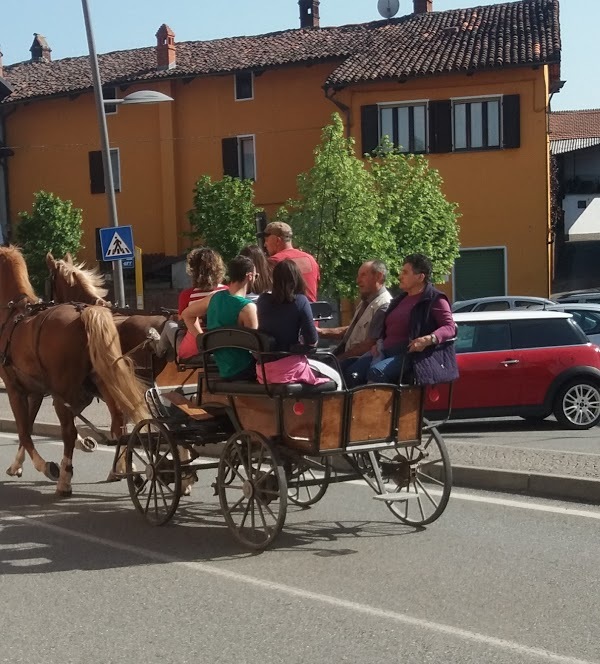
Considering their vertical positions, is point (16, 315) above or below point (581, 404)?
above

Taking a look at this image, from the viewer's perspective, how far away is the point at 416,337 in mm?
7766

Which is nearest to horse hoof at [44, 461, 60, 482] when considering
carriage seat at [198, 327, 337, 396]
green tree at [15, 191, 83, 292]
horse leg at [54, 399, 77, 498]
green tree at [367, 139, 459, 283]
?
horse leg at [54, 399, 77, 498]

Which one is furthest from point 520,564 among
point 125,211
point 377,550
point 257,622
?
point 125,211

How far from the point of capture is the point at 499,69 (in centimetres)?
3359

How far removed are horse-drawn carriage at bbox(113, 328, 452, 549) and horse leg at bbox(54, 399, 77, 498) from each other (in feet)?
3.51

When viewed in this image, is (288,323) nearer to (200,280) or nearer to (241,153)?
(200,280)

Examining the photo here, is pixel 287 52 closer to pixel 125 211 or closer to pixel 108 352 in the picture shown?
pixel 125 211

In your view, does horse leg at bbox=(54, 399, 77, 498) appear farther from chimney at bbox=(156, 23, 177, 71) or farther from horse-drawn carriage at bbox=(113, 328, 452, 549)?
chimney at bbox=(156, 23, 177, 71)

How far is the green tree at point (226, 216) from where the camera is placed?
3550cm

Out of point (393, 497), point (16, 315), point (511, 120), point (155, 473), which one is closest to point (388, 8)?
point (511, 120)

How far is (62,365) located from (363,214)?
20.0 metres

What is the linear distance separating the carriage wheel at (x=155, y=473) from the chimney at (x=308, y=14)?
38.2 m

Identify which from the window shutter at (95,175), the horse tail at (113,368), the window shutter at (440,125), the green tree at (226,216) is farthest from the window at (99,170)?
the horse tail at (113,368)

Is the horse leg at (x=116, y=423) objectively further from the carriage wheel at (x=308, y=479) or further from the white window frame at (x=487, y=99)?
the white window frame at (x=487, y=99)
